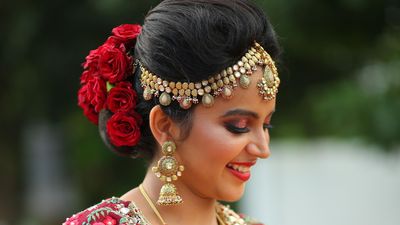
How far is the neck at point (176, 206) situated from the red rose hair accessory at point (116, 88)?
0.58 ft

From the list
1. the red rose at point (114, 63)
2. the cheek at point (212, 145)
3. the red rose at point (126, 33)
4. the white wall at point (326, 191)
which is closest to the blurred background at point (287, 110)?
the white wall at point (326, 191)

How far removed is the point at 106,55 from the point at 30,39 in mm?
3499

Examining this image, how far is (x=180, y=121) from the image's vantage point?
3.18m

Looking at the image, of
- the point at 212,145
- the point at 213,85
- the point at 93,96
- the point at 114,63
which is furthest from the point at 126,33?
the point at 212,145

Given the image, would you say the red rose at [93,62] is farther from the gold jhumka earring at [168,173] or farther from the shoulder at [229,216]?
the shoulder at [229,216]

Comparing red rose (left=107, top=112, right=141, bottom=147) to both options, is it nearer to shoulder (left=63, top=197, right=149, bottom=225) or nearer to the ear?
the ear

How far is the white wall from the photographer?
877cm

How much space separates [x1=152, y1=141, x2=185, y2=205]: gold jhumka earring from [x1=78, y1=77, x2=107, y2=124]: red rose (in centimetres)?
35

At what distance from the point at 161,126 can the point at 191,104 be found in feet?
0.51

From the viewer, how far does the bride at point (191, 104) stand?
3.12m

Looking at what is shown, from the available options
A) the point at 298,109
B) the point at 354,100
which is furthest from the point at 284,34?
the point at 298,109

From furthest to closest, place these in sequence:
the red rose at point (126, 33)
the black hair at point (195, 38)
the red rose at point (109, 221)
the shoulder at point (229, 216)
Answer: the shoulder at point (229, 216), the red rose at point (126, 33), the red rose at point (109, 221), the black hair at point (195, 38)

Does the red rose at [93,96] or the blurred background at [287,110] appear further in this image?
the blurred background at [287,110]

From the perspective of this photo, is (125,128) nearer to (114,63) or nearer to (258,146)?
(114,63)
